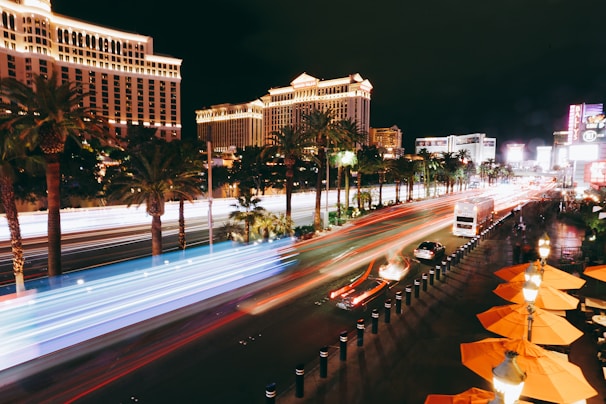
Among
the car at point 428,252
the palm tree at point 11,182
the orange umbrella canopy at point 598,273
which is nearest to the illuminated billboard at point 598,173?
the car at point 428,252

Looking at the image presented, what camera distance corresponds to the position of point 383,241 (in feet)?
95.5

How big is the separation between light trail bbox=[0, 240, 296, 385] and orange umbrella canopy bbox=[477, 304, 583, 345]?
11345mm

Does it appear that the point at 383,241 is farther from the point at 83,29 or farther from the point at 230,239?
the point at 83,29

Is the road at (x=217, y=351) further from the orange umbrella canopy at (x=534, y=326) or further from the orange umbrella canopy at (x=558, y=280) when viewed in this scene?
the orange umbrella canopy at (x=558, y=280)

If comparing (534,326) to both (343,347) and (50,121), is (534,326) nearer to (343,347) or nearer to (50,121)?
(343,347)

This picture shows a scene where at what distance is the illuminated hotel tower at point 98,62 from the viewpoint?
327ft

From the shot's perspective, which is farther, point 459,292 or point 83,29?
point 83,29

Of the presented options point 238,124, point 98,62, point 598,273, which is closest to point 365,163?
point 598,273

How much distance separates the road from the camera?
9.48 m

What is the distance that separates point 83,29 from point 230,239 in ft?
392

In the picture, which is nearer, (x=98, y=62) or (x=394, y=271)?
(x=394, y=271)

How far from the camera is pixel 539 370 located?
681 cm

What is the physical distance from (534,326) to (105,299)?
14.3 meters

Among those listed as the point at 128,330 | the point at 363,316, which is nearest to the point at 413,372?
the point at 363,316
